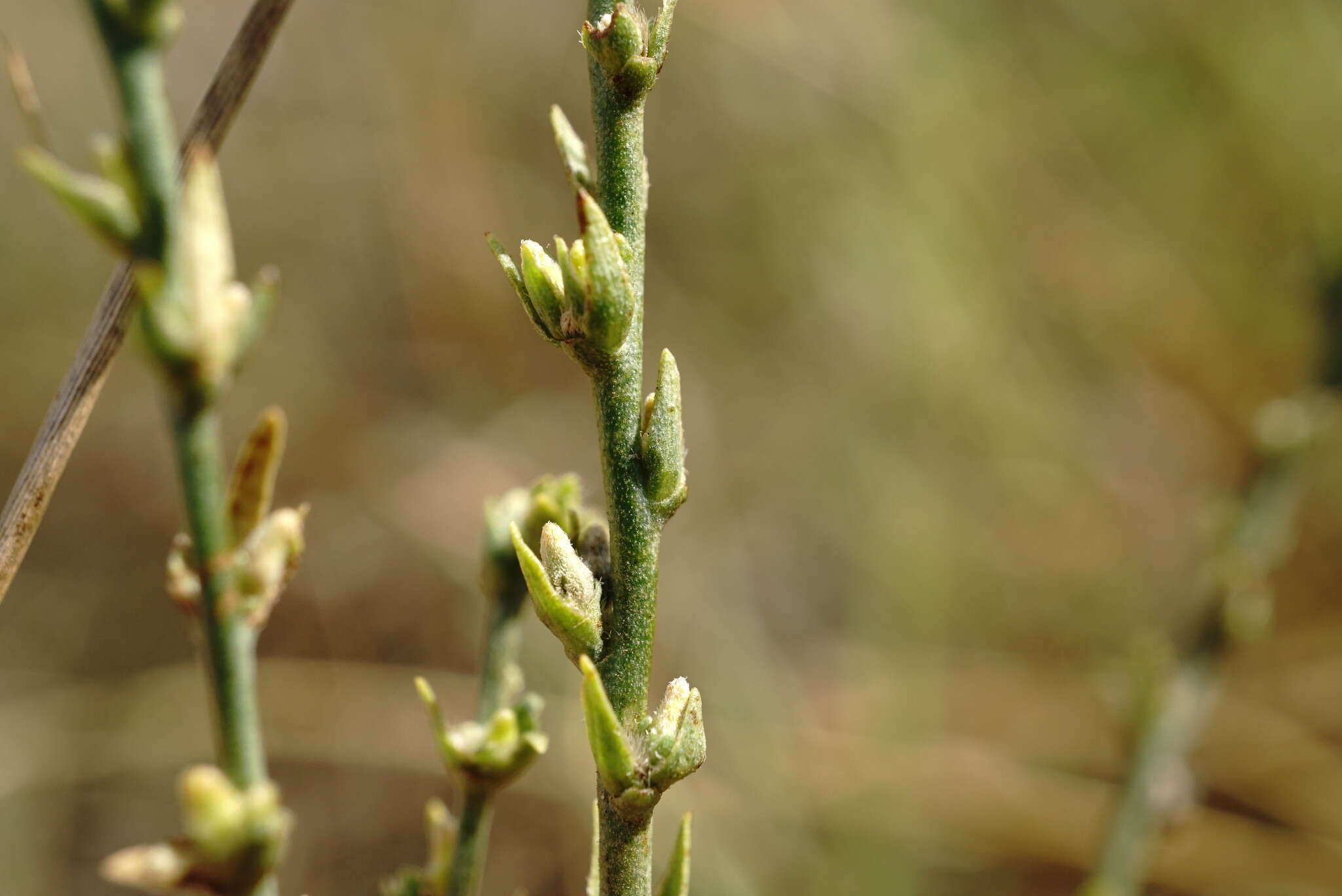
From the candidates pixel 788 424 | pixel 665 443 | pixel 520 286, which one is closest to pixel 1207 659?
pixel 665 443

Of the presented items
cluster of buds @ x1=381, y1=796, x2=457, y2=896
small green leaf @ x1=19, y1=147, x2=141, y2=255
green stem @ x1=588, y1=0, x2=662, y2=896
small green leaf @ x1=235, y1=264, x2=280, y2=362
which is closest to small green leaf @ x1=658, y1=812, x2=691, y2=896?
green stem @ x1=588, y1=0, x2=662, y2=896

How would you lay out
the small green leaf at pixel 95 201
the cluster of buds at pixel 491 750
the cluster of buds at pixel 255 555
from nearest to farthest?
1. the small green leaf at pixel 95 201
2. the cluster of buds at pixel 255 555
3. the cluster of buds at pixel 491 750

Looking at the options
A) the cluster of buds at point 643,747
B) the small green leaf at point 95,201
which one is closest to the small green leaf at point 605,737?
the cluster of buds at point 643,747

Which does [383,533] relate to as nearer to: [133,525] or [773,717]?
[133,525]

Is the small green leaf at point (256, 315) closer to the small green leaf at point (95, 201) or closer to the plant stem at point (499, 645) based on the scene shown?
the small green leaf at point (95, 201)

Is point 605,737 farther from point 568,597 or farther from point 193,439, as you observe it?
point 193,439

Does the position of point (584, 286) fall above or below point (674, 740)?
above

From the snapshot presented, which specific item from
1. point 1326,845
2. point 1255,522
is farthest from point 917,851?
point 1255,522
